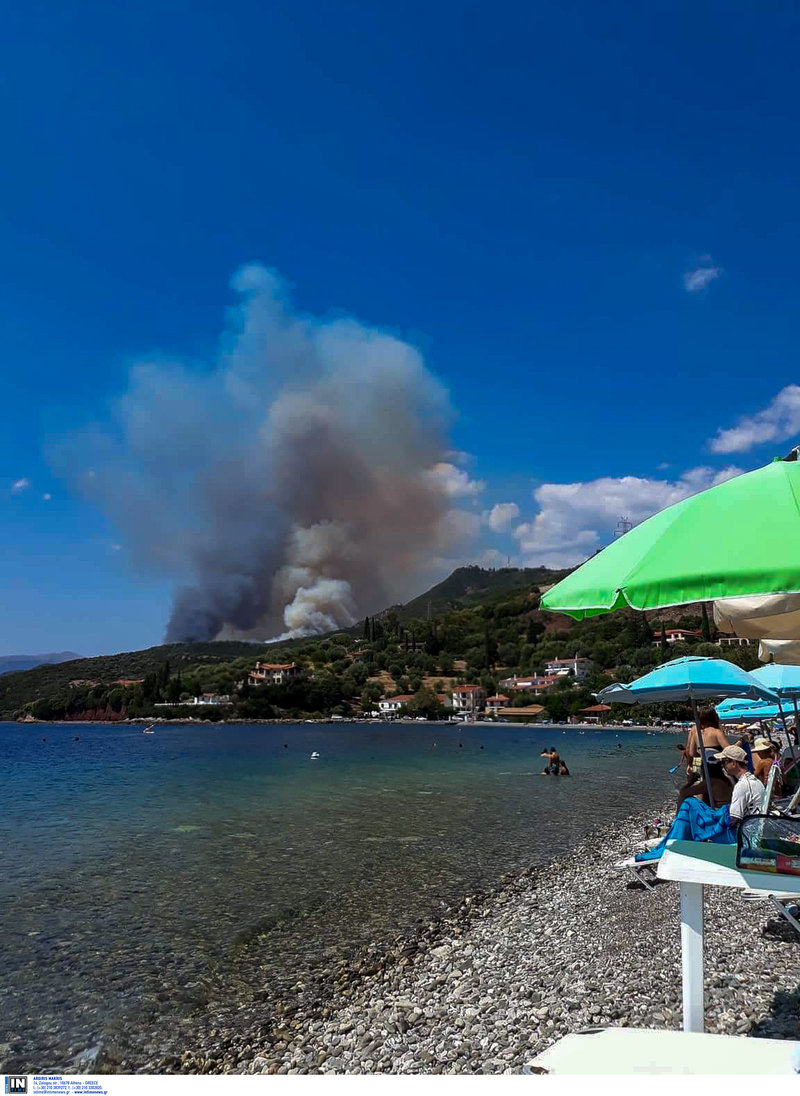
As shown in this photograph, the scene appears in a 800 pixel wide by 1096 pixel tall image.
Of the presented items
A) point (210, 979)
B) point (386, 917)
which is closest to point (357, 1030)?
point (210, 979)

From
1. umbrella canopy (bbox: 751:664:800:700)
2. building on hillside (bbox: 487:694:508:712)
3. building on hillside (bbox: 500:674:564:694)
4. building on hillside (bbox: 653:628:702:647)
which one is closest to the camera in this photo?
umbrella canopy (bbox: 751:664:800:700)

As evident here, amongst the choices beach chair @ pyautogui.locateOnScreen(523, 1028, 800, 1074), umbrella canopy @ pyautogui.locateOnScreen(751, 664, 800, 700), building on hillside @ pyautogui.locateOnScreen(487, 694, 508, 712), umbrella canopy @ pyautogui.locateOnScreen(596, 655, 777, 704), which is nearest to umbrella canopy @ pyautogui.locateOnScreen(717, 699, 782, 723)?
umbrella canopy @ pyautogui.locateOnScreen(751, 664, 800, 700)

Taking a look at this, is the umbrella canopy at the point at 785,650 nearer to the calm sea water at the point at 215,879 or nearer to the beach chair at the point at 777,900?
the beach chair at the point at 777,900

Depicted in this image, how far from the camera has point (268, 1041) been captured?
20.1 ft

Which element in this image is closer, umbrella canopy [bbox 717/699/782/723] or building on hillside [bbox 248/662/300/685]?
umbrella canopy [bbox 717/699/782/723]

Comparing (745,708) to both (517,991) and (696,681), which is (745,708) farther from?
(517,991)

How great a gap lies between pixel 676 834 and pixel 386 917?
6661 millimetres

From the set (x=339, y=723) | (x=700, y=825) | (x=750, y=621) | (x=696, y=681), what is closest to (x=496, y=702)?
(x=339, y=723)

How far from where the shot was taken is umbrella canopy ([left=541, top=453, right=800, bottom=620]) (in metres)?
2.89

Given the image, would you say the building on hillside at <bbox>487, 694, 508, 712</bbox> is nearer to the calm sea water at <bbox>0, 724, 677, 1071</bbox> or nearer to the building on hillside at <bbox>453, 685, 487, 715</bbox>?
the building on hillside at <bbox>453, 685, 487, 715</bbox>

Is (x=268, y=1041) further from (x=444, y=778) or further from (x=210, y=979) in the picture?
(x=444, y=778)

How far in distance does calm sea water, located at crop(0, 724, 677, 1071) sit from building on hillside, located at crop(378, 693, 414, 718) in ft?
423

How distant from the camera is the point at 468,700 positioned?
514 ft

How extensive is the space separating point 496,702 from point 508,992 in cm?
15290
